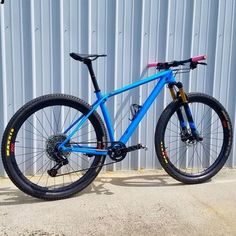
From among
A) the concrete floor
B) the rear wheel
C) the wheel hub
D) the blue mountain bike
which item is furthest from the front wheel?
the wheel hub

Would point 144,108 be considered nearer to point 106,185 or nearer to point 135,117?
point 135,117

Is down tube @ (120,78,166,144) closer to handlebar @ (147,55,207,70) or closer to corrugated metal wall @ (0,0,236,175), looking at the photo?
handlebar @ (147,55,207,70)

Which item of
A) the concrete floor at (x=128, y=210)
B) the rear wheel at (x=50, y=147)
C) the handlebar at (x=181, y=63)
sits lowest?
the concrete floor at (x=128, y=210)

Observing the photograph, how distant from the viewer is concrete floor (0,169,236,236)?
10.5 ft

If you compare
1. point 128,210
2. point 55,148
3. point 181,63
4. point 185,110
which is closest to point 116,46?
point 181,63

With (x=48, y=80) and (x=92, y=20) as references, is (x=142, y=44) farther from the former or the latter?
(x=48, y=80)

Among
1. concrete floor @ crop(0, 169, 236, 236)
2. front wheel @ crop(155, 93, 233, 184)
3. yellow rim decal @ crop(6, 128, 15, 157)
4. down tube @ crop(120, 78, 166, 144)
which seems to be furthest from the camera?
front wheel @ crop(155, 93, 233, 184)

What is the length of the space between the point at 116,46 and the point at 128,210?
60.2 inches

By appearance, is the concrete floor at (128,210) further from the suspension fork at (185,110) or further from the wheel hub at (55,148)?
the suspension fork at (185,110)

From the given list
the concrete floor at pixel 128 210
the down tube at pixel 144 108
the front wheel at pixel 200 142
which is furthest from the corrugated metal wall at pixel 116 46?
the concrete floor at pixel 128 210

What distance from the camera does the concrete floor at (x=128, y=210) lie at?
3188 millimetres

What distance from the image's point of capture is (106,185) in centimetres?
404

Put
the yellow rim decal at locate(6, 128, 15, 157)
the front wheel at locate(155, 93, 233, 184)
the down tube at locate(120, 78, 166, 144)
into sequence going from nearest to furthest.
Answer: the yellow rim decal at locate(6, 128, 15, 157), the down tube at locate(120, 78, 166, 144), the front wheel at locate(155, 93, 233, 184)

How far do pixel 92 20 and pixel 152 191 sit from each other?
1.64 meters
